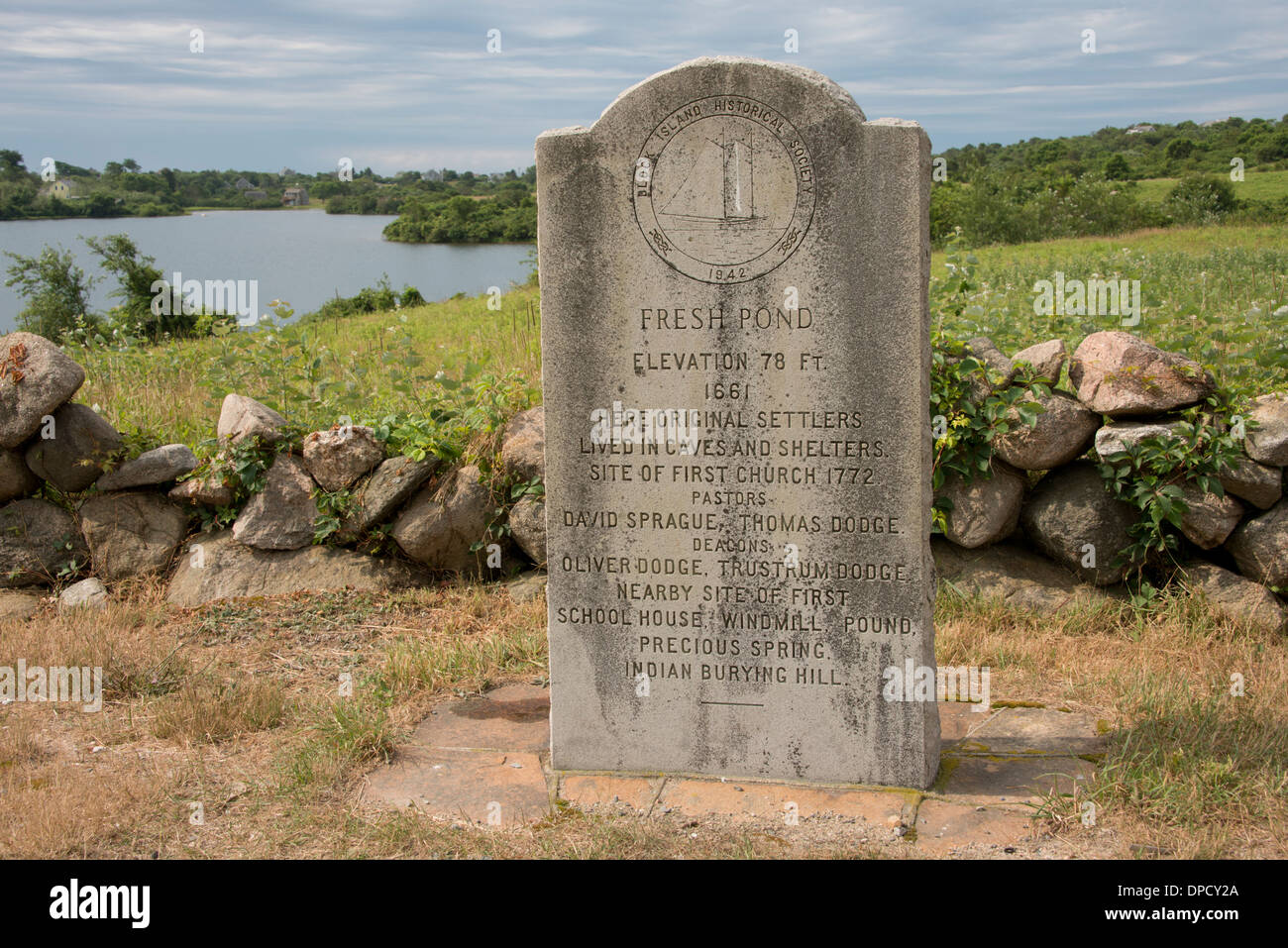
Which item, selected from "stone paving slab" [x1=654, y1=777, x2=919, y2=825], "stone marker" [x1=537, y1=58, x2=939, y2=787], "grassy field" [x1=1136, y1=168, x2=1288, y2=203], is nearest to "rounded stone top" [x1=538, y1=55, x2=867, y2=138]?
"stone marker" [x1=537, y1=58, x2=939, y2=787]

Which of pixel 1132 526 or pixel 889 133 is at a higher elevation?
pixel 889 133

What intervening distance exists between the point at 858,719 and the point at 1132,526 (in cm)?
252

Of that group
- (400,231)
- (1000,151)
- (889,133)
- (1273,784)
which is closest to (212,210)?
(400,231)

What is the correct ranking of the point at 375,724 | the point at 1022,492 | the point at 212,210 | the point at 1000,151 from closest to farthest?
the point at 375,724, the point at 1022,492, the point at 212,210, the point at 1000,151

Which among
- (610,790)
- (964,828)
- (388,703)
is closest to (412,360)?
(388,703)

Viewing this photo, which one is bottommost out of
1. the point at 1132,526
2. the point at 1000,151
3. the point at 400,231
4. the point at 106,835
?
the point at 106,835

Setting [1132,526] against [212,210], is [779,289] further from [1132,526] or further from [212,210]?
[212,210]

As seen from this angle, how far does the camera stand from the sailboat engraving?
11.8ft

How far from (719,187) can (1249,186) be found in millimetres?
36298

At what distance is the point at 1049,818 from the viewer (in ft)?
11.5

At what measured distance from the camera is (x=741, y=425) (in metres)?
3.70

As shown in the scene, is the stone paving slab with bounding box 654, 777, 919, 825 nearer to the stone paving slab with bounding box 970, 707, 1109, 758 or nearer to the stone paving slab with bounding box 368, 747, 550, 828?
the stone paving slab with bounding box 368, 747, 550, 828

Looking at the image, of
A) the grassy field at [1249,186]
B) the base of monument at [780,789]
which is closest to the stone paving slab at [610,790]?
the base of monument at [780,789]

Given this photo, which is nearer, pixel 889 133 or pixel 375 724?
pixel 889 133
